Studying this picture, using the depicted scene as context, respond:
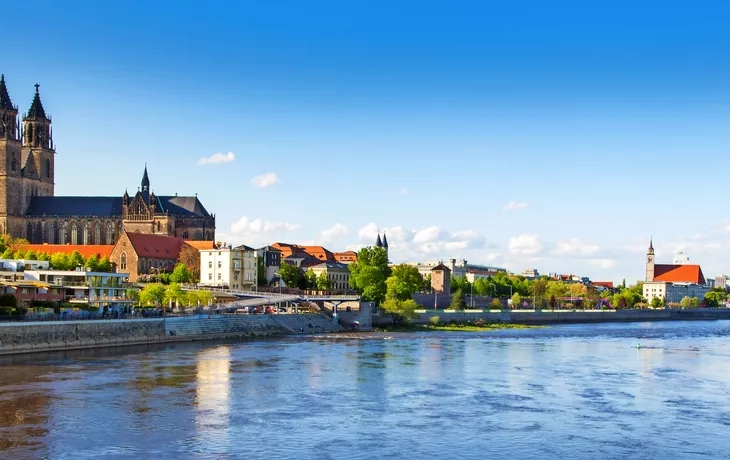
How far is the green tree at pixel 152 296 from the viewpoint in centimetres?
9088

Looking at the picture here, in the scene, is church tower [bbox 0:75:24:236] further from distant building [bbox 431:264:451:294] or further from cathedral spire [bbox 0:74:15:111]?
distant building [bbox 431:264:451:294]

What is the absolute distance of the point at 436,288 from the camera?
14950 centimetres

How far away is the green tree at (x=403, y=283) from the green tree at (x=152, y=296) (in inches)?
1207

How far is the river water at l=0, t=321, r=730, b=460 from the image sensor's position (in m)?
31.4

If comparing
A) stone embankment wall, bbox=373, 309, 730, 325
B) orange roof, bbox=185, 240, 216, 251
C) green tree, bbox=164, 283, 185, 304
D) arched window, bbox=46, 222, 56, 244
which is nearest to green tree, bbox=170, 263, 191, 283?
orange roof, bbox=185, 240, 216, 251

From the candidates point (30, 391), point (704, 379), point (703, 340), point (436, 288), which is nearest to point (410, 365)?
point (704, 379)

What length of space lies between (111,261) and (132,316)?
167 feet

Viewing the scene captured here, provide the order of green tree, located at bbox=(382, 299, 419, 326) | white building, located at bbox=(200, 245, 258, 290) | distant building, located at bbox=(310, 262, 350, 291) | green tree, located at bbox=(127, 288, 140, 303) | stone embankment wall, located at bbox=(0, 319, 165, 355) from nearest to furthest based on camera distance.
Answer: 1. stone embankment wall, located at bbox=(0, 319, 165, 355)
2. green tree, located at bbox=(127, 288, 140, 303)
3. green tree, located at bbox=(382, 299, 419, 326)
4. white building, located at bbox=(200, 245, 258, 290)
5. distant building, located at bbox=(310, 262, 350, 291)

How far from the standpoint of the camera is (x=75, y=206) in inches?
5669

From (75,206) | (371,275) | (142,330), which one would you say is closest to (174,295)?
(142,330)

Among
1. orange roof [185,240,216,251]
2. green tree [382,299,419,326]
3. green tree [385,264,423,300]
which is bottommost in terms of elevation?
green tree [382,299,419,326]

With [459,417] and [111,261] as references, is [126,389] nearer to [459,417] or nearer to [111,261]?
[459,417]

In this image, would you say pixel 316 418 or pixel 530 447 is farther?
pixel 316 418

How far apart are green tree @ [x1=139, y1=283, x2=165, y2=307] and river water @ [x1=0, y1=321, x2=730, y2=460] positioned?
88.0ft
